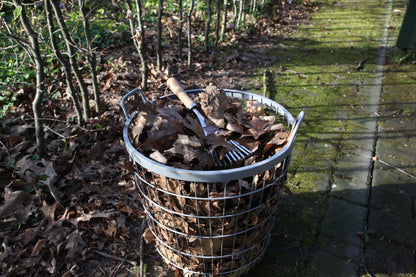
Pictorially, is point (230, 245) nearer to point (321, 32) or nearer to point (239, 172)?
point (239, 172)

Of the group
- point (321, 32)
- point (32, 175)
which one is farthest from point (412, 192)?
point (321, 32)

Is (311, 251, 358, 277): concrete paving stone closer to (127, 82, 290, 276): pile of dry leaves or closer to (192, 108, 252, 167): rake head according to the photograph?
(127, 82, 290, 276): pile of dry leaves

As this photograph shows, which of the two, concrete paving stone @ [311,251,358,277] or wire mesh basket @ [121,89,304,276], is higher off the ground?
wire mesh basket @ [121,89,304,276]

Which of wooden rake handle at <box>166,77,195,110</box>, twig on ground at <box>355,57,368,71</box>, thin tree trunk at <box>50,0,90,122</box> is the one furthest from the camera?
twig on ground at <box>355,57,368,71</box>

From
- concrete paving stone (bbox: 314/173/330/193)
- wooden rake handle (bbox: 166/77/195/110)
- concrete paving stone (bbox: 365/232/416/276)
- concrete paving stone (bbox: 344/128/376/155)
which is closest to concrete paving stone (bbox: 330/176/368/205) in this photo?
concrete paving stone (bbox: 314/173/330/193)

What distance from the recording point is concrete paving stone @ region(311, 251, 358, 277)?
1827 mm

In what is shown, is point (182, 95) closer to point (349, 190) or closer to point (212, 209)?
point (212, 209)

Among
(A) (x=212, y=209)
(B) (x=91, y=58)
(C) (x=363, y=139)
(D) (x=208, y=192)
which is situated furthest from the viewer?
(C) (x=363, y=139)

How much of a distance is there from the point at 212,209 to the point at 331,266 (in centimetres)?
94

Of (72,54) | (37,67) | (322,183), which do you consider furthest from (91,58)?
(322,183)

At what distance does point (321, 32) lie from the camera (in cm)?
544

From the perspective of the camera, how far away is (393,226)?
2104mm

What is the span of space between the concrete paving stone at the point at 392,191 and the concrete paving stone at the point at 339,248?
1.50ft

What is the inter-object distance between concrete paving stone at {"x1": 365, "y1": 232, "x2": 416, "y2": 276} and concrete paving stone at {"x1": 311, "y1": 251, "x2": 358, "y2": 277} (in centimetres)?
11
